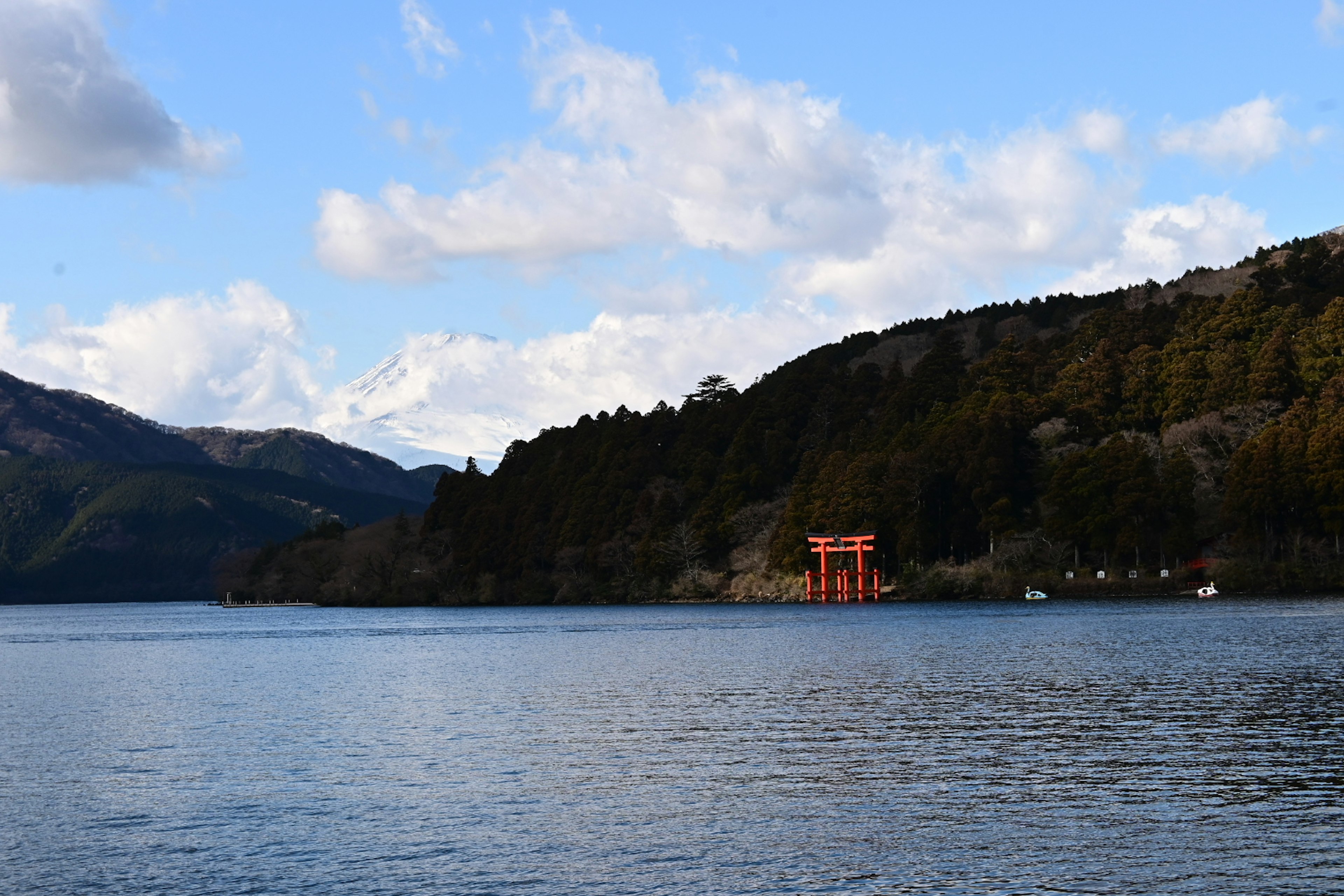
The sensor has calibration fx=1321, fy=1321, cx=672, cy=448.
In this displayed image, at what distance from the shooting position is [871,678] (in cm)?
4441

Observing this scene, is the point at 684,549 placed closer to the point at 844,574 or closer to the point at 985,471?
the point at 844,574

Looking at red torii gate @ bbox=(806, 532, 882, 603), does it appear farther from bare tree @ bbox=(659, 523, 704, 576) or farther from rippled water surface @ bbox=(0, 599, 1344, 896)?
rippled water surface @ bbox=(0, 599, 1344, 896)

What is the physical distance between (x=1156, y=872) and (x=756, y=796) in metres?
7.86

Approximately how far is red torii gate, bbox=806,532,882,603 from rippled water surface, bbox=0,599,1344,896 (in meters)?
57.7

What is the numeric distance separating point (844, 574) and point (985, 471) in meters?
15.6

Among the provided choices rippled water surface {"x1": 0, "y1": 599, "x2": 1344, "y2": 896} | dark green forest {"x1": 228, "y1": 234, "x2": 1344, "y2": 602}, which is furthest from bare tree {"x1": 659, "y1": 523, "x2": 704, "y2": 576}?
rippled water surface {"x1": 0, "y1": 599, "x2": 1344, "y2": 896}

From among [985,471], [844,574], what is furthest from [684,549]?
[985,471]

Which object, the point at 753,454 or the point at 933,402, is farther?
the point at 753,454

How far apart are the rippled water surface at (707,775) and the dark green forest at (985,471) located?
43.4 meters

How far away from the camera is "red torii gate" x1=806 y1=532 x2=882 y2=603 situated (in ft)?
374

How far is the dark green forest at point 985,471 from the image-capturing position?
98312 mm

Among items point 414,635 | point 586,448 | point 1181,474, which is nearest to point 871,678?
point 414,635

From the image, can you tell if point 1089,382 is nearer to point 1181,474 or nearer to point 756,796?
point 1181,474

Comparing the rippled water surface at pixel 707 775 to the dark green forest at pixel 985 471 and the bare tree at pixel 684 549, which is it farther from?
the bare tree at pixel 684 549
